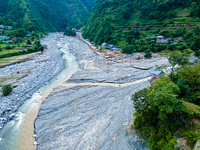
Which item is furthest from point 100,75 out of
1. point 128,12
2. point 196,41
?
point 128,12

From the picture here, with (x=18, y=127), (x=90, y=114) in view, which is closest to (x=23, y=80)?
(x=18, y=127)

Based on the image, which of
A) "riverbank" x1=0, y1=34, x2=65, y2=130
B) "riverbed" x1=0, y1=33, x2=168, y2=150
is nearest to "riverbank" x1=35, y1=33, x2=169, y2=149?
"riverbed" x1=0, y1=33, x2=168, y2=150

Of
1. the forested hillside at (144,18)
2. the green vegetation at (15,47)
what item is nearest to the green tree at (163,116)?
the forested hillside at (144,18)

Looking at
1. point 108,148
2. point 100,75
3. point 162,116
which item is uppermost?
point 162,116

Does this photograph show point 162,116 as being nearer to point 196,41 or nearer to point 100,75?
point 100,75

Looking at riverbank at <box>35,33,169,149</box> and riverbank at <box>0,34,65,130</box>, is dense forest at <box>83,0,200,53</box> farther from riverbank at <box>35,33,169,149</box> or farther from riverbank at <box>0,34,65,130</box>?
riverbank at <box>0,34,65,130</box>
